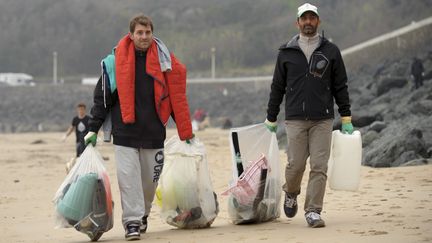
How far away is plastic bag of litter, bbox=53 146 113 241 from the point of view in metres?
6.95

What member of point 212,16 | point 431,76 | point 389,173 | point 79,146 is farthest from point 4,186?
point 212,16

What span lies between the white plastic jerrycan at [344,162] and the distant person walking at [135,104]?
3.74 ft

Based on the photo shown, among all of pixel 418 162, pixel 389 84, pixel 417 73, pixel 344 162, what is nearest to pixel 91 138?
pixel 344 162

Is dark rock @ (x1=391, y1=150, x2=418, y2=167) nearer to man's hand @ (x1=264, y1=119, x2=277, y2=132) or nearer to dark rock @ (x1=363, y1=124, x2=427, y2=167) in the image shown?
dark rock @ (x1=363, y1=124, x2=427, y2=167)

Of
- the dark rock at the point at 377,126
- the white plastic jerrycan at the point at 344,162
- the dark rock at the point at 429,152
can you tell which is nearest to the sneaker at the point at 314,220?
the white plastic jerrycan at the point at 344,162

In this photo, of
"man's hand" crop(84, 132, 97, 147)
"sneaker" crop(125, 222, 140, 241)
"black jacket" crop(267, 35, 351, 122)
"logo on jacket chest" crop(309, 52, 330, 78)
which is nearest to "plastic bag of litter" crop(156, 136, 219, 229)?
"sneaker" crop(125, 222, 140, 241)

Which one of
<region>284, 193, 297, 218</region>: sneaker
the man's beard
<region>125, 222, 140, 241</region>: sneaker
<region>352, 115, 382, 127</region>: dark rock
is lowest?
<region>125, 222, 140, 241</region>: sneaker

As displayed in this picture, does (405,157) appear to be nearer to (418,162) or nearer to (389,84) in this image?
(418,162)

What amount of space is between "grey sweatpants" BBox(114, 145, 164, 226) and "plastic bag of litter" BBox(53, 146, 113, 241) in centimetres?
11

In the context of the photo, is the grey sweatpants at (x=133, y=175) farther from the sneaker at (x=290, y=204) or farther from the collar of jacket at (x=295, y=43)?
the collar of jacket at (x=295, y=43)

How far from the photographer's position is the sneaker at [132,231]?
6930 mm

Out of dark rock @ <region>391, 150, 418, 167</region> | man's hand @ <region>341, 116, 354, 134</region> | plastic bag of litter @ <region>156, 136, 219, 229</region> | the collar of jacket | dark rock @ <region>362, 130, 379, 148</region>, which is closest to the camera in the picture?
the collar of jacket

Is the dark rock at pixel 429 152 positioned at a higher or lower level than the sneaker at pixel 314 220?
higher

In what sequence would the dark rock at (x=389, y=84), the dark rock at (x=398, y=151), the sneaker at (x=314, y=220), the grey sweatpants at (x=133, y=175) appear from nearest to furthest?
the sneaker at (x=314, y=220)
the grey sweatpants at (x=133, y=175)
the dark rock at (x=398, y=151)
the dark rock at (x=389, y=84)
